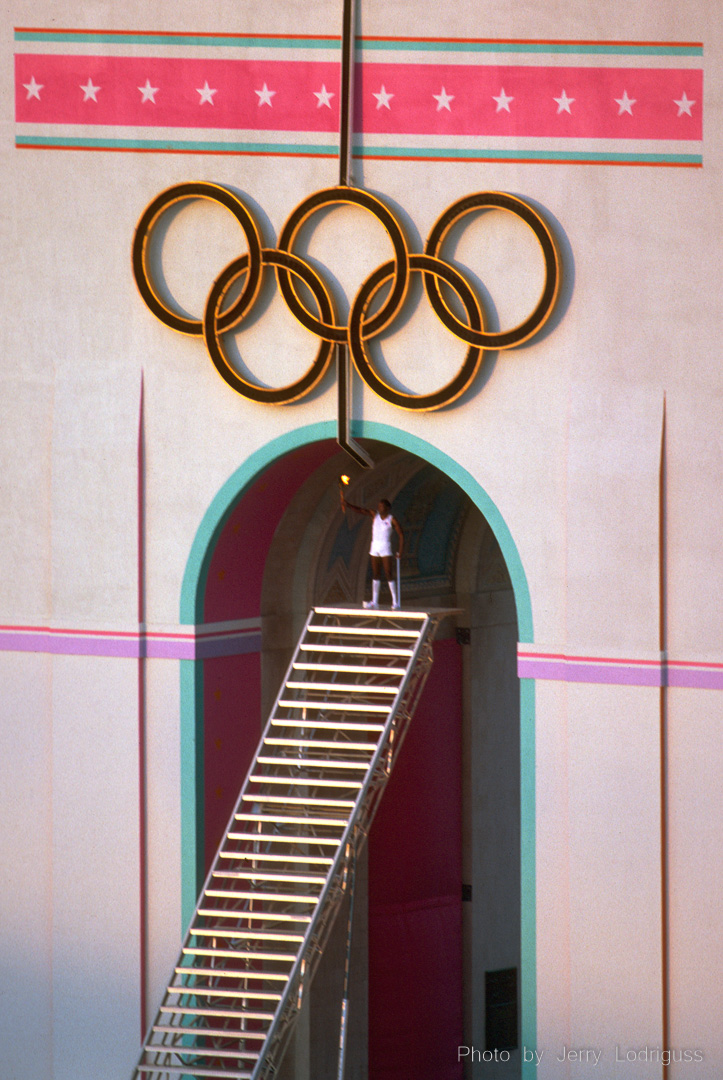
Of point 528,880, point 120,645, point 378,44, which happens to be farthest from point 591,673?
point 378,44

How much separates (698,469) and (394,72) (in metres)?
4.96

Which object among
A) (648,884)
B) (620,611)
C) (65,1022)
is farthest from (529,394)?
(65,1022)

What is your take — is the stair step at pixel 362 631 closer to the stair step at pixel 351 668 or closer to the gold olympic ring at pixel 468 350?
the stair step at pixel 351 668

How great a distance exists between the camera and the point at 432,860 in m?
19.3

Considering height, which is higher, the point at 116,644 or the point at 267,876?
the point at 116,644

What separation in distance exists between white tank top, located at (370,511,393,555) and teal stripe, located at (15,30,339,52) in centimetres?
484

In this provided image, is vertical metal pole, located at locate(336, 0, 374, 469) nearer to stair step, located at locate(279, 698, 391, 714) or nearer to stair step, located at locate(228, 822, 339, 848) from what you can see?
stair step, located at locate(279, 698, 391, 714)

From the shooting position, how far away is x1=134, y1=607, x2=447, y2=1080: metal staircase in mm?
13570

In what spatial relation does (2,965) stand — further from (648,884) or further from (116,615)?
(648,884)

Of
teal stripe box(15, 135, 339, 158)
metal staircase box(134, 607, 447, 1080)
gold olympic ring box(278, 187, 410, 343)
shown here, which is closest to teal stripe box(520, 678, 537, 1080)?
metal staircase box(134, 607, 447, 1080)

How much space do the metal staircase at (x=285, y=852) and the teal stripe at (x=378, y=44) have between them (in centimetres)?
566

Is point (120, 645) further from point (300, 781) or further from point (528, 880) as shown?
Result: point (528, 880)

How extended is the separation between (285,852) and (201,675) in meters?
2.64

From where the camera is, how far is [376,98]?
48.5 feet
